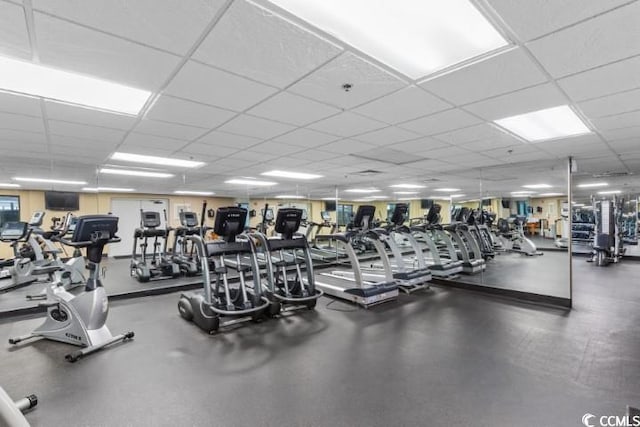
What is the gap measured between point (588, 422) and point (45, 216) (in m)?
8.17

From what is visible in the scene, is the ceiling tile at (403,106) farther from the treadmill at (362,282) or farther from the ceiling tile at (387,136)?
the treadmill at (362,282)

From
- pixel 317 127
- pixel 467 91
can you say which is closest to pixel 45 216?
pixel 317 127

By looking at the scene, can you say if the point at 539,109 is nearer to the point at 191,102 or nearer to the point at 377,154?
the point at 377,154

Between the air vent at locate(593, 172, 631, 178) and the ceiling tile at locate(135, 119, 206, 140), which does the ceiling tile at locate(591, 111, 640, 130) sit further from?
the air vent at locate(593, 172, 631, 178)

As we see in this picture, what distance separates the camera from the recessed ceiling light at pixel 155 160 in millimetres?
4836

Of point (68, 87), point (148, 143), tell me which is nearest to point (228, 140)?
point (148, 143)

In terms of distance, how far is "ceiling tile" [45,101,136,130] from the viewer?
2.87m

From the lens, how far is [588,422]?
6.05 ft

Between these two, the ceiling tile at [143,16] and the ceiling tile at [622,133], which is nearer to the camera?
the ceiling tile at [143,16]

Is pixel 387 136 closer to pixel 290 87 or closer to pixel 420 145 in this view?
pixel 420 145

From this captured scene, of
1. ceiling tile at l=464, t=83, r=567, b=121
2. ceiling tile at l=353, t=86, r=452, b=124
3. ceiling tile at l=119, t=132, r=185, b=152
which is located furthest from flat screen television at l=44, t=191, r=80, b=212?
ceiling tile at l=464, t=83, r=567, b=121

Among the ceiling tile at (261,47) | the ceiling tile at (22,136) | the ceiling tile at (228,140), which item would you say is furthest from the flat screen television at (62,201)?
the ceiling tile at (261,47)

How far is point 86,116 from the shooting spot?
3.08 m

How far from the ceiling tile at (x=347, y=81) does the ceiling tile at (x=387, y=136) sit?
1000 mm
